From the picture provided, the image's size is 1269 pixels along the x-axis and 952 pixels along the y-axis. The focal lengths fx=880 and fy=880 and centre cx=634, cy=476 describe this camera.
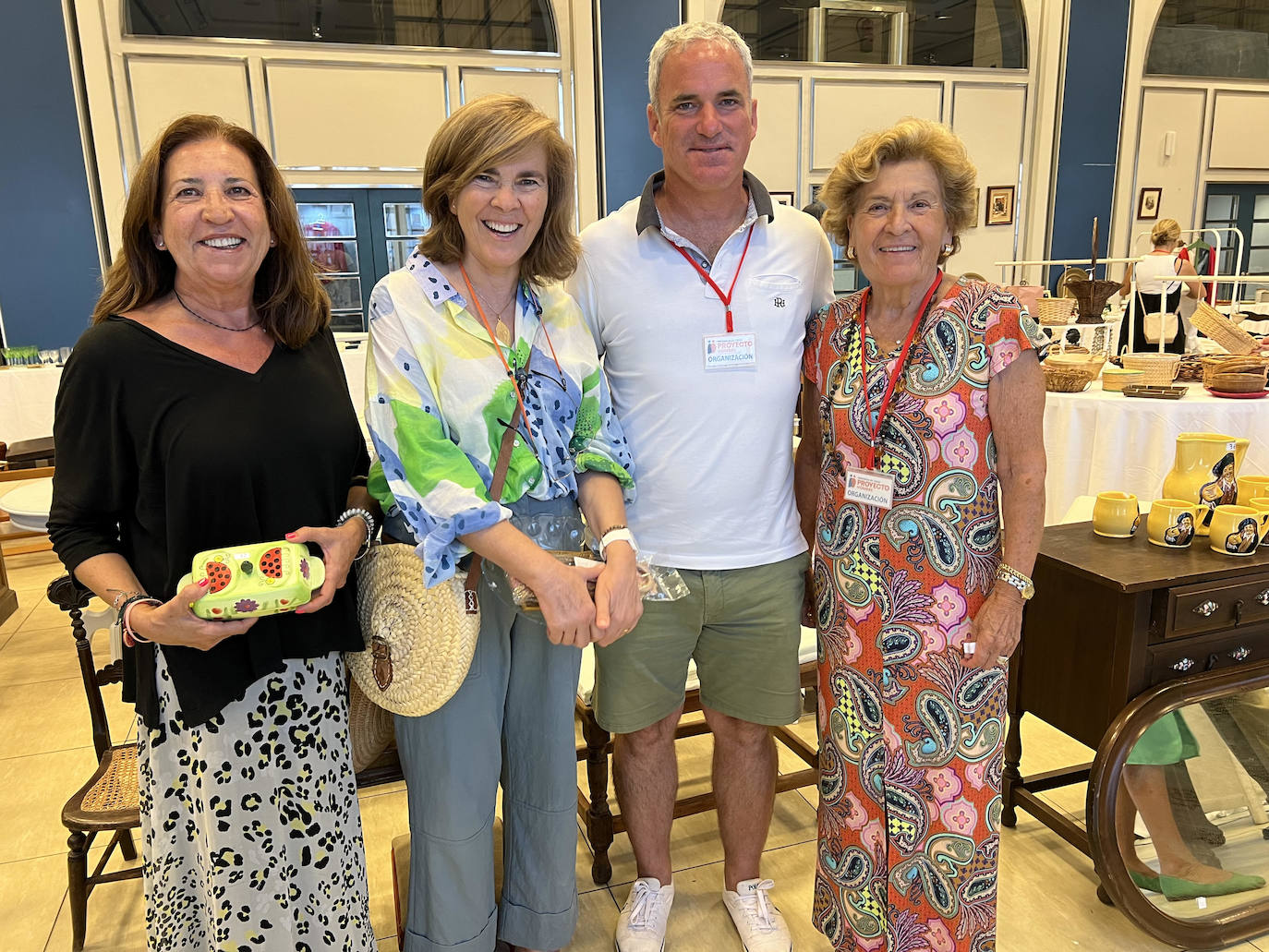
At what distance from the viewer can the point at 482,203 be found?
142 centimetres

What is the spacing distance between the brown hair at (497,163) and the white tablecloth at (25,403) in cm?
530

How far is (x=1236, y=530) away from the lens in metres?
1.96

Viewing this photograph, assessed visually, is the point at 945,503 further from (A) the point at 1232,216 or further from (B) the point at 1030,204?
(A) the point at 1232,216

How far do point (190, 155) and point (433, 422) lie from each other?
1.83ft

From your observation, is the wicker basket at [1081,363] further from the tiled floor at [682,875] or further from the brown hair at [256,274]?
the brown hair at [256,274]

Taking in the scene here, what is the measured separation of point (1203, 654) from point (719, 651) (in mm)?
1106

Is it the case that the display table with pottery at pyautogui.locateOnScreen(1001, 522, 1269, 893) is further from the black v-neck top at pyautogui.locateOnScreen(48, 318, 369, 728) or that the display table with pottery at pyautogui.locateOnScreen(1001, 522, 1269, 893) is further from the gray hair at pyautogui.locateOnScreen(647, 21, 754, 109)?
the black v-neck top at pyautogui.locateOnScreen(48, 318, 369, 728)

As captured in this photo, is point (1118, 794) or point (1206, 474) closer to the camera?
point (1118, 794)

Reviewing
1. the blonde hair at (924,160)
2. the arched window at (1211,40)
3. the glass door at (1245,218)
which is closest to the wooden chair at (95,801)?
the blonde hair at (924,160)

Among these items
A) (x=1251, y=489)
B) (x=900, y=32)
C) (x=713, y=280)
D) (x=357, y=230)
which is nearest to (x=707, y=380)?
(x=713, y=280)

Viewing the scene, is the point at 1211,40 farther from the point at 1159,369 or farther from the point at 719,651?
the point at 719,651

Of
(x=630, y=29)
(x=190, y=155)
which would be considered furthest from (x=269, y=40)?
(x=190, y=155)

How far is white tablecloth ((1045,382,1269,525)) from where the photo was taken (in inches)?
140

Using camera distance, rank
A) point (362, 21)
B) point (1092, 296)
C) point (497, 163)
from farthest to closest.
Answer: point (362, 21) → point (1092, 296) → point (497, 163)
